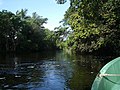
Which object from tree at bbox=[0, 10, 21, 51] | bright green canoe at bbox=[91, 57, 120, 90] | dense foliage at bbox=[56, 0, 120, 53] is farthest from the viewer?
tree at bbox=[0, 10, 21, 51]

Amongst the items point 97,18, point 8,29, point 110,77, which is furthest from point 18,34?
point 110,77

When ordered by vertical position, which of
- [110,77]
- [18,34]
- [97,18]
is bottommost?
→ [110,77]

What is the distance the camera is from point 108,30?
30.5m

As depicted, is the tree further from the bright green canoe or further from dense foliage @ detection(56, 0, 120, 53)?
the bright green canoe

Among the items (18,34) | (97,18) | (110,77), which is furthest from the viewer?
(18,34)

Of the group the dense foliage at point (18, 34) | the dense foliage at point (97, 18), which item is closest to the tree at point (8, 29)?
the dense foliage at point (18, 34)

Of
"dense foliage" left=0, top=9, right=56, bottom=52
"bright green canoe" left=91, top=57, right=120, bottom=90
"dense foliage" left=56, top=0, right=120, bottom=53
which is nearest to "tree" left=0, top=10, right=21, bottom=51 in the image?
"dense foliage" left=0, top=9, right=56, bottom=52

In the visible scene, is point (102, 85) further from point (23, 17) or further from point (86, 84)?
point (23, 17)

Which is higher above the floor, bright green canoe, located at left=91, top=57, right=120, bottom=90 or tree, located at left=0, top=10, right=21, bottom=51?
tree, located at left=0, top=10, right=21, bottom=51

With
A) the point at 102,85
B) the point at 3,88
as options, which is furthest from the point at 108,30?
the point at 102,85

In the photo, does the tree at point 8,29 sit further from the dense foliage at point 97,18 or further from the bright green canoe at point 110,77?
the bright green canoe at point 110,77

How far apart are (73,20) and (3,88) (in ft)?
90.5

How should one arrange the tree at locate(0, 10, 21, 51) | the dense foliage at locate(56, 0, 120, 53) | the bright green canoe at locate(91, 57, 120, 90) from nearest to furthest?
1. the bright green canoe at locate(91, 57, 120, 90)
2. the dense foliage at locate(56, 0, 120, 53)
3. the tree at locate(0, 10, 21, 51)

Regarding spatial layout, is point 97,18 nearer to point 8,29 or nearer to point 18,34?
point 8,29
